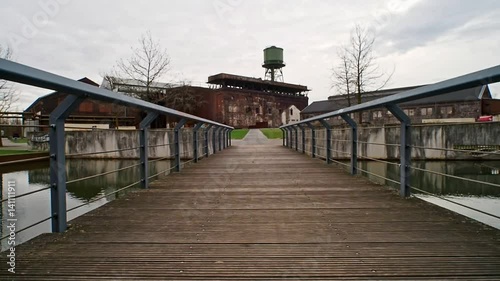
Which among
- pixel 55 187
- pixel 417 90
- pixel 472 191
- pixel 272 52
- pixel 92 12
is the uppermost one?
pixel 272 52

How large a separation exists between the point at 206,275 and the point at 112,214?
1.58m

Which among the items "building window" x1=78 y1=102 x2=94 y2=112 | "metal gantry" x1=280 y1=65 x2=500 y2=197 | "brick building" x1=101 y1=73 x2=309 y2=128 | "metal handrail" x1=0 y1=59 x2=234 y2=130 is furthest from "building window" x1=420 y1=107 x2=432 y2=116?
"metal handrail" x1=0 y1=59 x2=234 y2=130

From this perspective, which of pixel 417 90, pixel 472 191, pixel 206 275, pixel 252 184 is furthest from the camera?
pixel 472 191

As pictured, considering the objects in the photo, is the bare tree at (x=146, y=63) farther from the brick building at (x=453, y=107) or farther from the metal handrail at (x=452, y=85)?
the metal handrail at (x=452, y=85)

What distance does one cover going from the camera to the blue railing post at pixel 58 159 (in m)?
2.30

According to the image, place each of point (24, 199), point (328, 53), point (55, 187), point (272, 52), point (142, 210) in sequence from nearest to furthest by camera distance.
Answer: point (55, 187)
point (142, 210)
point (24, 199)
point (328, 53)
point (272, 52)

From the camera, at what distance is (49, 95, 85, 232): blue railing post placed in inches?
90.5

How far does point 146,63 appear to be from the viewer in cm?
2322

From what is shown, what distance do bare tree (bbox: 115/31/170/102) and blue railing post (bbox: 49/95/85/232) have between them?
21383 millimetres

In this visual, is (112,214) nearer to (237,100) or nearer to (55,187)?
(55,187)

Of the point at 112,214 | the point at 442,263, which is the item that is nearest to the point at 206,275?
the point at 442,263

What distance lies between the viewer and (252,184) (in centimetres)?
468

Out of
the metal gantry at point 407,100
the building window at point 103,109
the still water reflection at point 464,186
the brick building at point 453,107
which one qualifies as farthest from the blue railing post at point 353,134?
the building window at point 103,109

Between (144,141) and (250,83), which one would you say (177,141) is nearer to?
(144,141)
